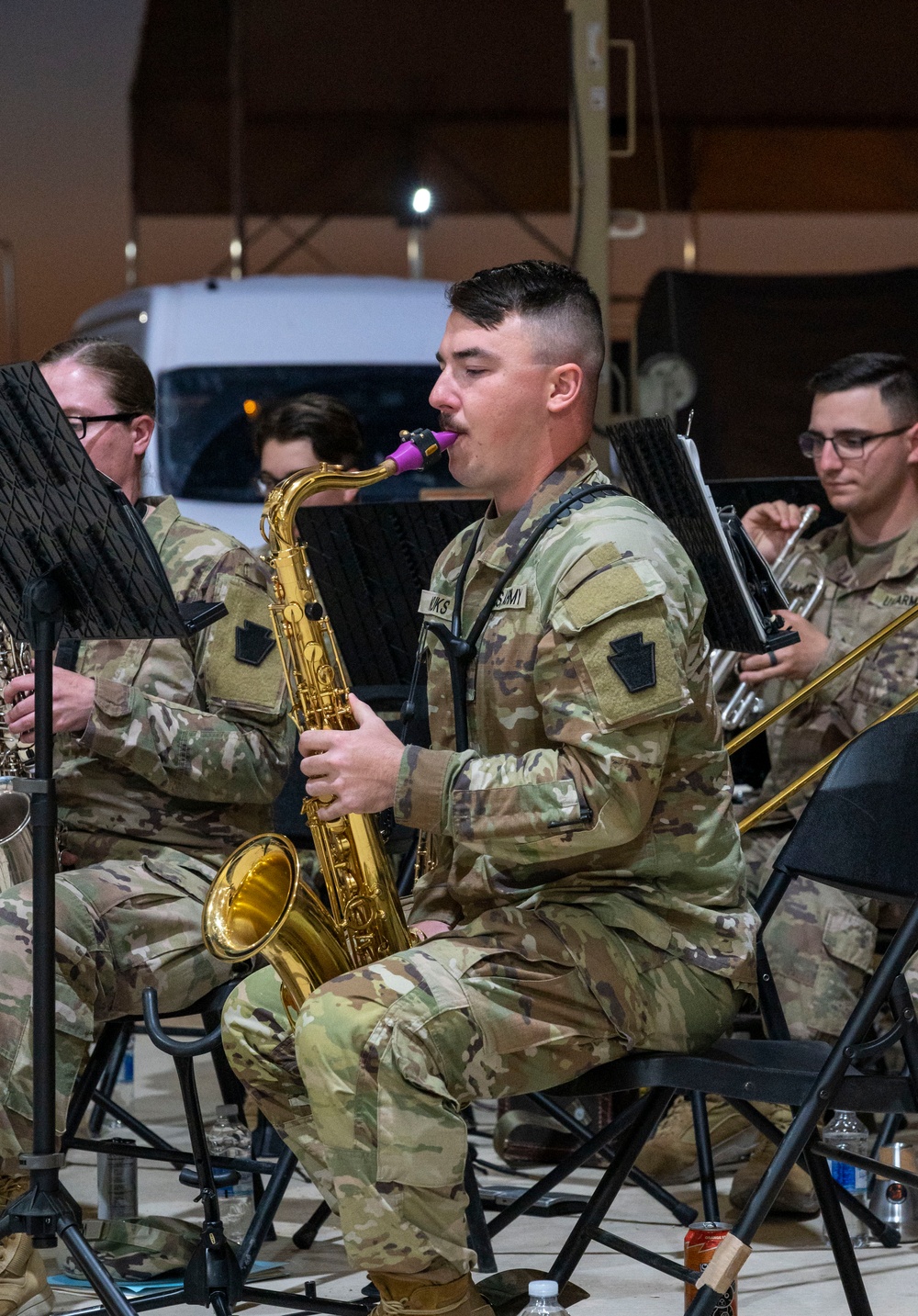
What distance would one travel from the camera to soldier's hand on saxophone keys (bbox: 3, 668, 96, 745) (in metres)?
3.09

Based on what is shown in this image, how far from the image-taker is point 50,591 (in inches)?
107

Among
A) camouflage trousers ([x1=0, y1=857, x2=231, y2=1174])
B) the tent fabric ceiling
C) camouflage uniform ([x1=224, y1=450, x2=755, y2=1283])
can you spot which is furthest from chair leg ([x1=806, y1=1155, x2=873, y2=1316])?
the tent fabric ceiling

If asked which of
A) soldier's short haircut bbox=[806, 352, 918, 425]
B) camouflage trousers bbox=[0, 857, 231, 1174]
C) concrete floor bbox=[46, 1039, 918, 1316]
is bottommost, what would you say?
concrete floor bbox=[46, 1039, 918, 1316]

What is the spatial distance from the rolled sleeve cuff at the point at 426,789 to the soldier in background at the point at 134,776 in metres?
0.78

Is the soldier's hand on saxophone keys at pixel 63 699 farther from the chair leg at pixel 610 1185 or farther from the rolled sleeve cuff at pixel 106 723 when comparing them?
the chair leg at pixel 610 1185

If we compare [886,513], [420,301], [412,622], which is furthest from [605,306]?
[412,622]

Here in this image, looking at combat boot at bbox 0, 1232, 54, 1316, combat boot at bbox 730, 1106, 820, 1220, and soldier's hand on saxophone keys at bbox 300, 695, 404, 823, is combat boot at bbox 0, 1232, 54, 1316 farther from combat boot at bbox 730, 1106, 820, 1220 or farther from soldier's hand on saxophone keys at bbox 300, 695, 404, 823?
combat boot at bbox 730, 1106, 820, 1220

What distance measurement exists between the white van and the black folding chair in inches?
163

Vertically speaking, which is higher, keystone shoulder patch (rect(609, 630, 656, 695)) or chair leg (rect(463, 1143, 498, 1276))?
keystone shoulder patch (rect(609, 630, 656, 695))

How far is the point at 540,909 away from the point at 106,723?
0.98m

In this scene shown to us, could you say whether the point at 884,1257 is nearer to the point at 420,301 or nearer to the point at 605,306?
the point at 605,306

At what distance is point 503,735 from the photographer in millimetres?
2688

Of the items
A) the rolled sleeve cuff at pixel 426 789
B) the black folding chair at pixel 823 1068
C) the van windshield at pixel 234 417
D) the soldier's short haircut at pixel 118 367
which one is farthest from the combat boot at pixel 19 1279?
the van windshield at pixel 234 417

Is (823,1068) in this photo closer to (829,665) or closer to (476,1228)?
(476,1228)
